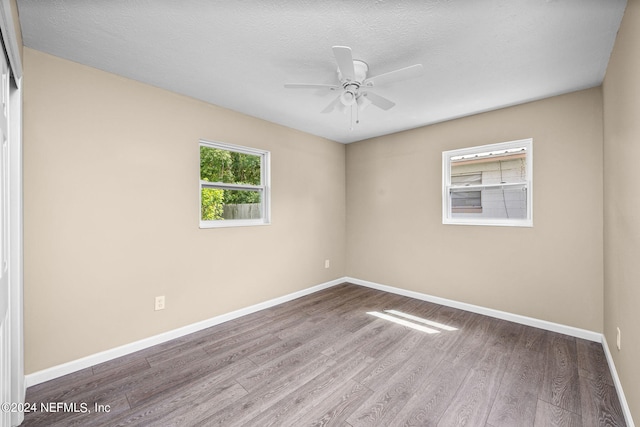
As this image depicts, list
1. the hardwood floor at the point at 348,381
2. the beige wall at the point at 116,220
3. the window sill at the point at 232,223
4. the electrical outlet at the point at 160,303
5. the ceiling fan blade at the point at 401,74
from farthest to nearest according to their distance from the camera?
the window sill at the point at 232,223
the electrical outlet at the point at 160,303
the beige wall at the point at 116,220
the ceiling fan blade at the point at 401,74
the hardwood floor at the point at 348,381

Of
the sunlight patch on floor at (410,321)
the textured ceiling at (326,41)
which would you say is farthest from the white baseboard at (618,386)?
the textured ceiling at (326,41)

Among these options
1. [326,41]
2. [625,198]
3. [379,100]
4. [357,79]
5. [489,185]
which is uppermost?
[326,41]

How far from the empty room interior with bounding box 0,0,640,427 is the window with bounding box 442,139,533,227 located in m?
0.02

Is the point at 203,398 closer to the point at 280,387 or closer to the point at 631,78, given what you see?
the point at 280,387

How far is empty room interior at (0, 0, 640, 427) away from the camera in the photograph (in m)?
1.72

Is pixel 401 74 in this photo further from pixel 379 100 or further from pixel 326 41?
pixel 326 41

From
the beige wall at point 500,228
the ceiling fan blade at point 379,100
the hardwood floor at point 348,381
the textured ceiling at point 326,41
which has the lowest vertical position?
the hardwood floor at point 348,381

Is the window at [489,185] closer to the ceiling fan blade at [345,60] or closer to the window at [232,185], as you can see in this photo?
the ceiling fan blade at [345,60]

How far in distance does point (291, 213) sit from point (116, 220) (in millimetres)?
2077

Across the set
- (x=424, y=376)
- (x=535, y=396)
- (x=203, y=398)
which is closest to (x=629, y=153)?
(x=535, y=396)

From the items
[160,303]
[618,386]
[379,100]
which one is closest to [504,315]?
[618,386]

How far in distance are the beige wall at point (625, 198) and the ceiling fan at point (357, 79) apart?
1.16 m

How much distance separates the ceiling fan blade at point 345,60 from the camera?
5.36 feet

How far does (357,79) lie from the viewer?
7.29 ft
